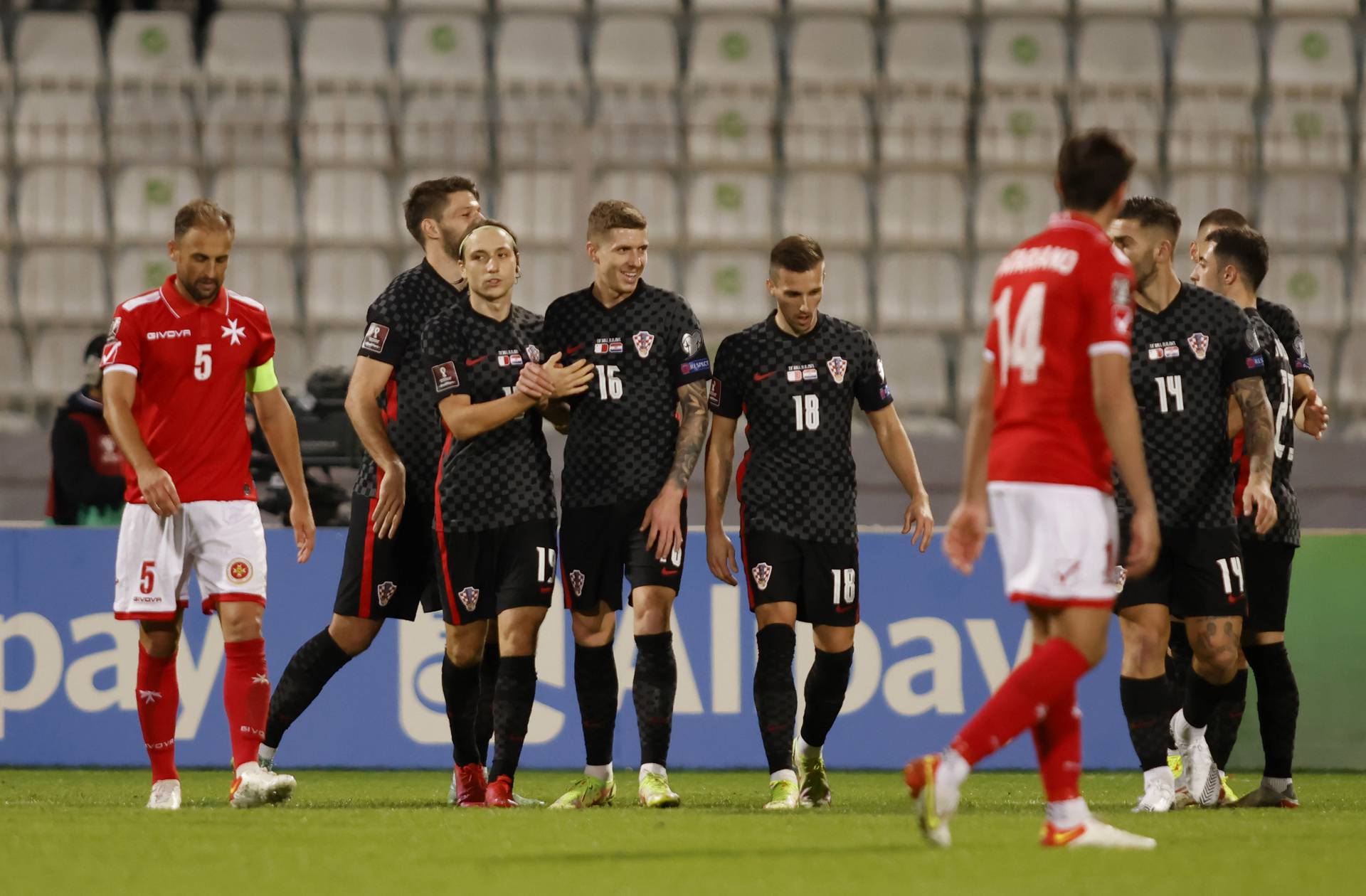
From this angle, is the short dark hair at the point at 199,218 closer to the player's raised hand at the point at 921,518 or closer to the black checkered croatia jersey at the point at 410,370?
the black checkered croatia jersey at the point at 410,370

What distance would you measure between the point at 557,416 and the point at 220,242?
134cm

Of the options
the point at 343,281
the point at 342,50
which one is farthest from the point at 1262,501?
the point at 342,50

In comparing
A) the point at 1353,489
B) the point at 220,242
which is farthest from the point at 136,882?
the point at 1353,489

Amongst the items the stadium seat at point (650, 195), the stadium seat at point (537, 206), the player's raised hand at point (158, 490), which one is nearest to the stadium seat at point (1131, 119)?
the stadium seat at point (650, 195)

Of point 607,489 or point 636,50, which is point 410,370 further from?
point 636,50

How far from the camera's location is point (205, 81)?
13234 mm

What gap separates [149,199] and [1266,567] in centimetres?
923

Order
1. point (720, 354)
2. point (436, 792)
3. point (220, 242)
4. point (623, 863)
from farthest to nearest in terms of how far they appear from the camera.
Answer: point (436, 792)
point (720, 354)
point (220, 242)
point (623, 863)

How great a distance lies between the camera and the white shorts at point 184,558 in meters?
6.03

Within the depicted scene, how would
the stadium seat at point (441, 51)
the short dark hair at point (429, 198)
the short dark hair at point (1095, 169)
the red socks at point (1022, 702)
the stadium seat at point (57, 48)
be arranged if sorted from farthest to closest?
the stadium seat at point (441, 51) < the stadium seat at point (57, 48) < the short dark hair at point (429, 198) < the short dark hair at point (1095, 169) < the red socks at point (1022, 702)

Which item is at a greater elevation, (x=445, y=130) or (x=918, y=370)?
(x=445, y=130)

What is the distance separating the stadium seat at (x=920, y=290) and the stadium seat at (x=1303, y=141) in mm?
2519

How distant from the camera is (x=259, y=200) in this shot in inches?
513

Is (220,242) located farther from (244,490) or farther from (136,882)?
(136,882)
